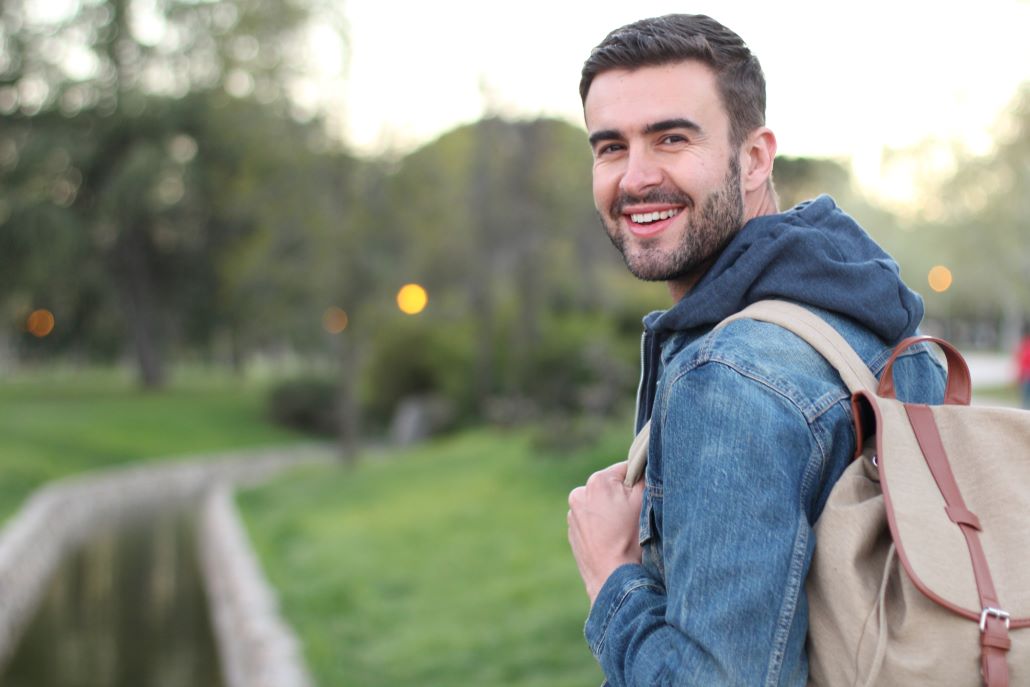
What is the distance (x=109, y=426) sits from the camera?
2881cm

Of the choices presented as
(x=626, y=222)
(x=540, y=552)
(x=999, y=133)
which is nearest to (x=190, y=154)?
(x=999, y=133)

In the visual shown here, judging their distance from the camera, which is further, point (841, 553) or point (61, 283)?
point (61, 283)

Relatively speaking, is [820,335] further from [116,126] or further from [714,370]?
[116,126]

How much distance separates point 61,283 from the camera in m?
35.1

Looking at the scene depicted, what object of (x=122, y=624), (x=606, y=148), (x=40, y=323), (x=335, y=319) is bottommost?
(x=40, y=323)

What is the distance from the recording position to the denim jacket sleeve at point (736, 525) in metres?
1.38

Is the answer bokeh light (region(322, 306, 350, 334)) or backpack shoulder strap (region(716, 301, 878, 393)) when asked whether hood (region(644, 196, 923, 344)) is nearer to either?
backpack shoulder strap (region(716, 301, 878, 393))

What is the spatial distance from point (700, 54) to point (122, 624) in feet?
40.0

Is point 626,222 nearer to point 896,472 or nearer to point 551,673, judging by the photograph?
point 896,472

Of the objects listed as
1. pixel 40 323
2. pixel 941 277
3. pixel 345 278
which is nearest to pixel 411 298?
pixel 345 278

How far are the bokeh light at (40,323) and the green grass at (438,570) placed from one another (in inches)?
898

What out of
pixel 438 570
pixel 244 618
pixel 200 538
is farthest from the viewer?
pixel 200 538

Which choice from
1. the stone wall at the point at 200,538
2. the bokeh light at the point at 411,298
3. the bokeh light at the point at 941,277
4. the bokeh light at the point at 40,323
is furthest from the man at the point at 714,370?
the bokeh light at the point at 40,323

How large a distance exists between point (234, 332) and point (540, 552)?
1225 inches
